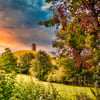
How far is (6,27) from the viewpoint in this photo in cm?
422

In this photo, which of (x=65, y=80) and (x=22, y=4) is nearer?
(x=22, y=4)

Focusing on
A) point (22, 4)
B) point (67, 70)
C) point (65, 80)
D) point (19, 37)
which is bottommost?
point (65, 80)

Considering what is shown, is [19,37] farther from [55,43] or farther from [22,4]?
[55,43]

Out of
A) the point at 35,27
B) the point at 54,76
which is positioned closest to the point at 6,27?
the point at 35,27

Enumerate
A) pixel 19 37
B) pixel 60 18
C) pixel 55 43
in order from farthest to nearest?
pixel 55 43, pixel 19 37, pixel 60 18

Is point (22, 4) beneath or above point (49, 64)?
above

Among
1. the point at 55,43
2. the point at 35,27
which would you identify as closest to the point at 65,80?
the point at 55,43

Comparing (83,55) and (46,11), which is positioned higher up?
(46,11)

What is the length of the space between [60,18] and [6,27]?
1999 millimetres

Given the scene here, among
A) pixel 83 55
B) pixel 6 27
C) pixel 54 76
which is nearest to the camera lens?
pixel 6 27

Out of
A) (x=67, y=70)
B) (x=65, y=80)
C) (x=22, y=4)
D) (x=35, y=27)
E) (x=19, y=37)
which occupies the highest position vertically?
(x=22, y=4)

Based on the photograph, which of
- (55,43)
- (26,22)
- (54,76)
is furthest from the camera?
(55,43)

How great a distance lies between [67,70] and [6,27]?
8.11 m

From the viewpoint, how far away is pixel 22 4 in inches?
177
